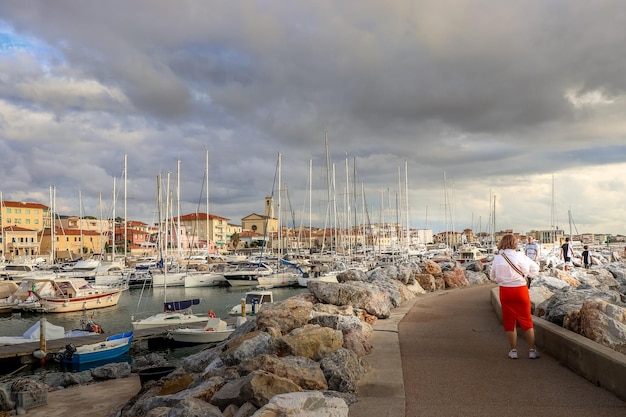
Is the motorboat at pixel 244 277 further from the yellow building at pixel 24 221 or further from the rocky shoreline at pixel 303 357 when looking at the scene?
the yellow building at pixel 24 221

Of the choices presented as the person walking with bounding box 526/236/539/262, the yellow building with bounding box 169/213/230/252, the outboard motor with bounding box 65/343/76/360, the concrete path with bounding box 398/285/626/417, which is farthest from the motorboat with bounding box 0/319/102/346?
the yellow building with bounding box 169/213/230/252

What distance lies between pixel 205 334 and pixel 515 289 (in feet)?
68.8

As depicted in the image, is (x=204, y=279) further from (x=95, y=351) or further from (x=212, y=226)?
(x=212, y=226)

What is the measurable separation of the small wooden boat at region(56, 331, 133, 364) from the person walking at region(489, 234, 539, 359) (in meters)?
21.1

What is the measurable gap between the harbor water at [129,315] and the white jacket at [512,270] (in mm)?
17420

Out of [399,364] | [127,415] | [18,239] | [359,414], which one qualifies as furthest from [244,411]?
[18,239]

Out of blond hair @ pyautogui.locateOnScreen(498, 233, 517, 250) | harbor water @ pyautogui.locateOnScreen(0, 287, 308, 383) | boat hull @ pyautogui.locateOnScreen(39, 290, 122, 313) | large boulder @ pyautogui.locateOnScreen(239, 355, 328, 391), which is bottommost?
harbor water @ pyautogui.locateOnScreen(0, 287, 308, 383)

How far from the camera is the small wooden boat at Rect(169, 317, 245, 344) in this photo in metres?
Answer: 26.7

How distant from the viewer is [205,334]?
2666 cm

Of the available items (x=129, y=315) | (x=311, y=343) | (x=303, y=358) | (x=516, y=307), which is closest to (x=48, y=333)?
(x=129, y=315)

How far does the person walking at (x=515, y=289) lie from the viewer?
8336 millimetres

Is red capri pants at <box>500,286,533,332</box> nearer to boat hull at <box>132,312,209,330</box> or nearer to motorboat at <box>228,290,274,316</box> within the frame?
boat hull at <box>132,312,209,330</box>

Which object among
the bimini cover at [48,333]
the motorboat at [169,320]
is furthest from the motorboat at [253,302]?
the bimini cover at [48,333]

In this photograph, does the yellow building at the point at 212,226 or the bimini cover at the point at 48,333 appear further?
the yellow building at the point at 212,226
